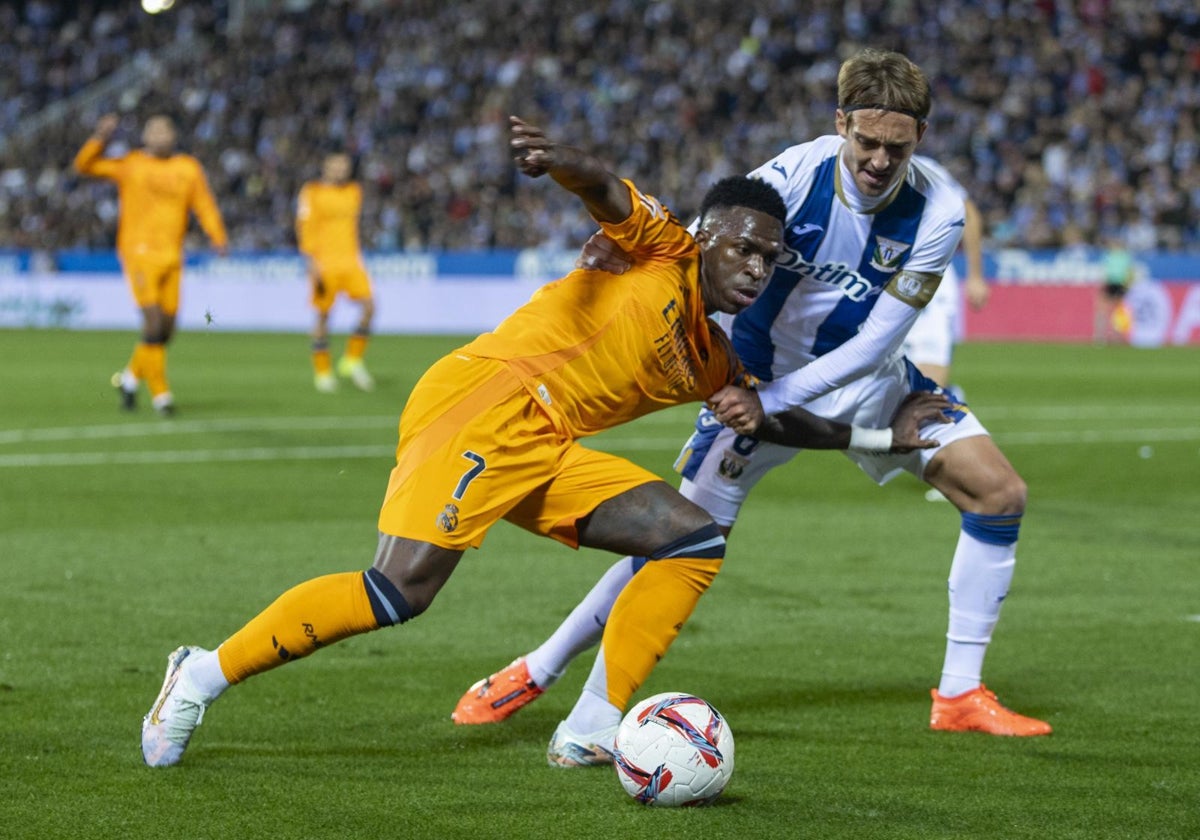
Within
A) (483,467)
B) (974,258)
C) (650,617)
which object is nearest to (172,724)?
(483,467)

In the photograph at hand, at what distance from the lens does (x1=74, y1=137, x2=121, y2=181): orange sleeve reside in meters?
15.1

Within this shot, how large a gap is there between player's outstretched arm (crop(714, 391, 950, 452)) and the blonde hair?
0.93 meters

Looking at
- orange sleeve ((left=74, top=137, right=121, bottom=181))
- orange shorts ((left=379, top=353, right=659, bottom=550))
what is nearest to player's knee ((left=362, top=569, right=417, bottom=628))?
orange shorts ((left=379, top=353, right=659, bottom=550))

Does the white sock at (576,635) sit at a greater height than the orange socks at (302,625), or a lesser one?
lesser

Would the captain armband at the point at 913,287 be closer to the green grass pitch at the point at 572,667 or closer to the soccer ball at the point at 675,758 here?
the green grass pitch at the point at 572,667

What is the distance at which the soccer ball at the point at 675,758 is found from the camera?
14.1 ft

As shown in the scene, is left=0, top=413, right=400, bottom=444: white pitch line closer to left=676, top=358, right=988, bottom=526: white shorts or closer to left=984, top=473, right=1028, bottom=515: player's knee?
left=676, top=358, right=988, bottom=526: white shorts

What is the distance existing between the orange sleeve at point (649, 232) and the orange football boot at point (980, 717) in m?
1.69

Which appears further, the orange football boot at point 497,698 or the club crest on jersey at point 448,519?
the orange football boot at point 497,698

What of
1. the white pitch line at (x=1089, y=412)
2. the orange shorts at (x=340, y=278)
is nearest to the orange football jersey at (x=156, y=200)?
the orange shorts at (x=340, y=278)

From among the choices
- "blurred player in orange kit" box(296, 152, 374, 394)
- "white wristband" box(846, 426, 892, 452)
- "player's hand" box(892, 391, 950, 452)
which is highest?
"player's hand" box(892, 391, 950, 452)

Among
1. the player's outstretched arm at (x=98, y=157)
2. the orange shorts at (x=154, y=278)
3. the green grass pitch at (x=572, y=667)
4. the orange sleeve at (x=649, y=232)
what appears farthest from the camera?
the orange shorts at (x=154, y=278)

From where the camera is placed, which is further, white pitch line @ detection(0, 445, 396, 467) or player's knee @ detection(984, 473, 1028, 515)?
white pitch line @ detection(0, 445, 396, 467)

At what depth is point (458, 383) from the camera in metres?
4.63
